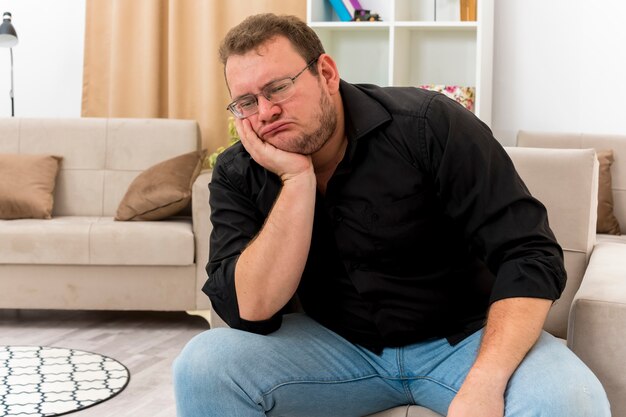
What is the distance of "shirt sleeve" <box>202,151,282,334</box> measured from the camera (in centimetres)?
175

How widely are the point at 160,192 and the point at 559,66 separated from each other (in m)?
1.88

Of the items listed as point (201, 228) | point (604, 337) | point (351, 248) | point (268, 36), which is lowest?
point (201, 228)

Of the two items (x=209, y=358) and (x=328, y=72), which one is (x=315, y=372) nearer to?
(x=209, y=358)

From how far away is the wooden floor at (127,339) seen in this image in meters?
2.80

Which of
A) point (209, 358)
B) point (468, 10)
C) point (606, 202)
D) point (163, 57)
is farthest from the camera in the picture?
point (163, 57)

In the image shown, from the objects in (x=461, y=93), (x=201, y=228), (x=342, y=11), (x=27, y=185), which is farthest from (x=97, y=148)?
(x=461, y=93)

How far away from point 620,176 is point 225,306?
2.39 meters

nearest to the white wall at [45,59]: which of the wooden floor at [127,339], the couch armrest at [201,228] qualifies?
the wooden floor at [127,339]

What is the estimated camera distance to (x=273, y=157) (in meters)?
1.74

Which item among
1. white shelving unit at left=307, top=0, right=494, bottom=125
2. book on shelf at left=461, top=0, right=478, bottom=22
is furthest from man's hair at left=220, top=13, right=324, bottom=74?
book on shelf at left=461, top=0, right=478, bottom=22

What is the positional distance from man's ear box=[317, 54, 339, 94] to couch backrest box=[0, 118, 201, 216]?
2499mm

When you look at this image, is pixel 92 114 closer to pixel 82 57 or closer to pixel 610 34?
pixel 82 57

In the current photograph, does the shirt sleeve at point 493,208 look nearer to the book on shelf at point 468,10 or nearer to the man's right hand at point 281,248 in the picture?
the man's right hand at point 281,248

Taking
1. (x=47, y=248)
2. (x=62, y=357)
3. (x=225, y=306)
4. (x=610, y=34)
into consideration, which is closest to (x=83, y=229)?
(x=47, y=248)
